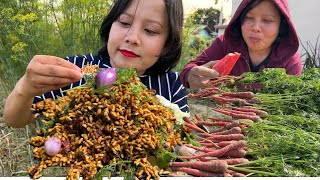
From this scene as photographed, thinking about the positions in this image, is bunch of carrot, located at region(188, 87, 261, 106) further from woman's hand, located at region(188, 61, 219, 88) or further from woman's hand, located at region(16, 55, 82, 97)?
woman's hand, located at region(16, 55, 82, 97)

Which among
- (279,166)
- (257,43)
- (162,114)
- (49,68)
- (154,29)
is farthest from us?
(257,43)

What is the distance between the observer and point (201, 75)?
2527mm

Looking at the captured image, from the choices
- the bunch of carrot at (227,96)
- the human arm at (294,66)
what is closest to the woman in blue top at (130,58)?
the bunch of carrot at (227,96)

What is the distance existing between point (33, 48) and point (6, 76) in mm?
291

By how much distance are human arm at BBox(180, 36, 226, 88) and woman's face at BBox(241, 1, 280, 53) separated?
0.90 feet

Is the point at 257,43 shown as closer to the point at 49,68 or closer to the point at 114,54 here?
the point at 114,54

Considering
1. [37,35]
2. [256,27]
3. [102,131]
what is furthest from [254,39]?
[102,131]

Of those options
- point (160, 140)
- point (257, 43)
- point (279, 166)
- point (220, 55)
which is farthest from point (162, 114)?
point (220, 55)

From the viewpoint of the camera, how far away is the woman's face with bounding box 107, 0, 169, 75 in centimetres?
140

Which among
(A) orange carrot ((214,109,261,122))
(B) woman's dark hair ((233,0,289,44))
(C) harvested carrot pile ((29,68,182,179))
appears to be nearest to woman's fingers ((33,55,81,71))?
A: (C) harvested carrot pile ((29,68,182,179))

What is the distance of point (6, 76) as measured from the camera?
271cm

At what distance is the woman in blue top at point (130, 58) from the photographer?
99 centimetres

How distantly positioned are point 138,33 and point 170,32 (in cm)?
16

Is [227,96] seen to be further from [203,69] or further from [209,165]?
[209,165]
